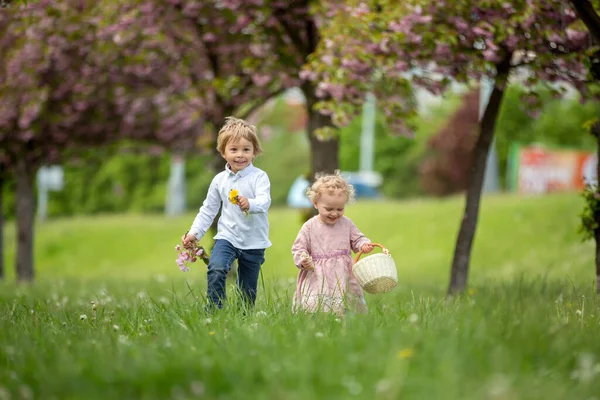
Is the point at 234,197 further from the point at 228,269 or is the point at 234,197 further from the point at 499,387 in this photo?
the point at 499,387

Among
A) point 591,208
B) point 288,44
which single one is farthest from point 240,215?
point 288,44

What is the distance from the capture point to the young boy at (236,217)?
6738 millimetres

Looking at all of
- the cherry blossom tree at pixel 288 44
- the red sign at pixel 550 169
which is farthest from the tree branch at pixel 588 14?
the red sign at pixel 550 169

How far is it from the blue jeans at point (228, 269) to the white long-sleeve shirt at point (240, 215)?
69 mm

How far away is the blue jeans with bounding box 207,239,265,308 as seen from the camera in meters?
6.70

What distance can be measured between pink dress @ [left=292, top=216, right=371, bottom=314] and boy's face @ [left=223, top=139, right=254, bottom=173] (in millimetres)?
756

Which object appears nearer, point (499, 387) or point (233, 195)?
point (499, 387)

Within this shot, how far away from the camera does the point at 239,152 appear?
6801 millimetres

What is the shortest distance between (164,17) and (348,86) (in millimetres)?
3842

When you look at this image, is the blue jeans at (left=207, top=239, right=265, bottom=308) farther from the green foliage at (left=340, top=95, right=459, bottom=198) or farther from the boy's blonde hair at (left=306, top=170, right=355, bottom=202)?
the green foliage at (left=340, top=95, right=459, bottom=198)

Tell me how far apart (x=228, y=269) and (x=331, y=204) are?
982mm

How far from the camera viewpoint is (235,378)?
386cm

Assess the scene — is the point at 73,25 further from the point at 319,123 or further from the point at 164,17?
the point at 319,123

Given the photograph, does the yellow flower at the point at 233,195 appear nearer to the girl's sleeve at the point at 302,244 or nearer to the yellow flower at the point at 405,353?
the girl's sleeve at the point at 302,244
